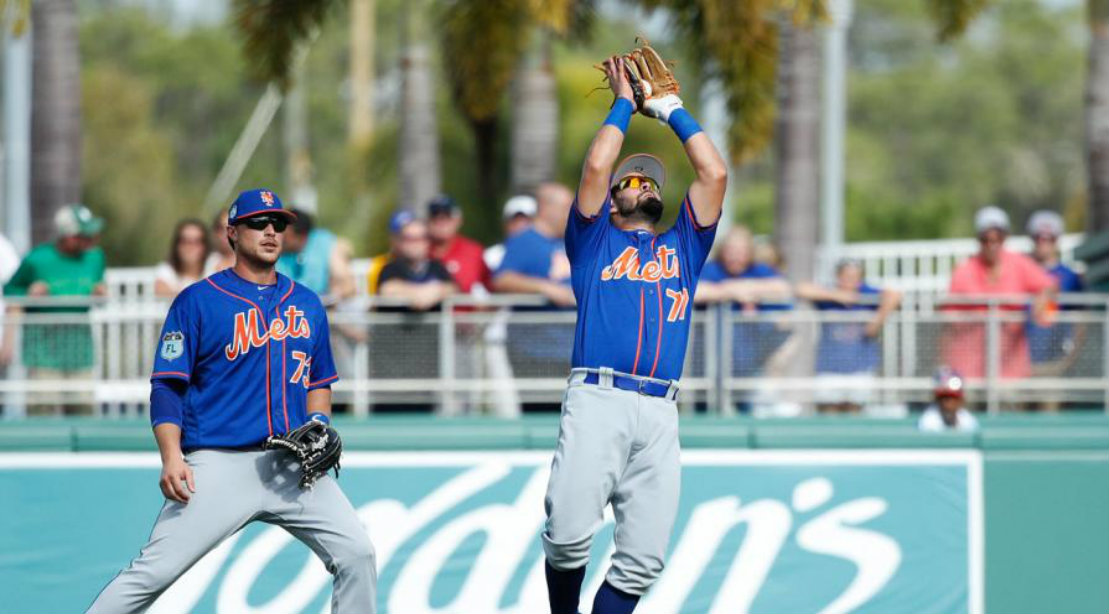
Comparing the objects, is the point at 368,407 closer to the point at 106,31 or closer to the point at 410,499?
the point at 410,499

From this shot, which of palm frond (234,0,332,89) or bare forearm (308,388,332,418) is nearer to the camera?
bare forearm (308,388,332,418)

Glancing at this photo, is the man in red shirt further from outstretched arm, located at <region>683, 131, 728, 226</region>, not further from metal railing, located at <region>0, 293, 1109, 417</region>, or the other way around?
outstretched arm, located at <region>683, 131, 728, 226</region>

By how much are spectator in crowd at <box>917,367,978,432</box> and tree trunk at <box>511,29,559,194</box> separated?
8.99 metres

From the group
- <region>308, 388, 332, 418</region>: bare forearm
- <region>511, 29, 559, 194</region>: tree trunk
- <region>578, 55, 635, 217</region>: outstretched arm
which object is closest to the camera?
<region>578, 55, 635, 217</region>: outstretched arm

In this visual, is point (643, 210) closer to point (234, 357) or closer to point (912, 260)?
point (234, 357)

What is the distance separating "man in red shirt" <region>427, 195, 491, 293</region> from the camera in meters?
12.0

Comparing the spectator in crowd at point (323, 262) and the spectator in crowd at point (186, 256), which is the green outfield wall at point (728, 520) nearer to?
the spectator in crowd at point (323, 262)

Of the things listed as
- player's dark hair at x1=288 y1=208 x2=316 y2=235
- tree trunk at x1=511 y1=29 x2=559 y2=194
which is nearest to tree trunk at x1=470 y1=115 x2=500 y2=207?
tree trunk at x1=511 y1=29 x2=559 y2=194

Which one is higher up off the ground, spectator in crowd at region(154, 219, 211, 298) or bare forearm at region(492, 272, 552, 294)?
spectator in crowd at region(154, 219, 211, 298)

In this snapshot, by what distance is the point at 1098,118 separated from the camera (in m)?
16.3

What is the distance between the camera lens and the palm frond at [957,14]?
17.9m

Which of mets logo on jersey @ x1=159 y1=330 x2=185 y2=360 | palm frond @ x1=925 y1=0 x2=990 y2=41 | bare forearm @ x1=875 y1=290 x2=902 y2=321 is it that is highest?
palm frond @ x1=925 y1=0 x2=990 y2=41

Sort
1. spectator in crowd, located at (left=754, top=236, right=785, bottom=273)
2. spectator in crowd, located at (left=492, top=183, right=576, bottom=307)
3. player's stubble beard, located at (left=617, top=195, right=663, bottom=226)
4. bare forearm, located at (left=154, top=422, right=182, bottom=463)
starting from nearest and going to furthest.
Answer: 1. bare forearm, located at (left=154, top=422, right=182, bottom=463)
2. player's stubble beard, located at (left=617, top=195, right=663, bottom=226)
3. spectator in crowd, located at (left=492, top=183, right=576, bottom=307)
4. spectator in crowd, located at (left=754, top=236, right=785, bottom=273)

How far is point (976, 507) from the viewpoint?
28.9 feet
